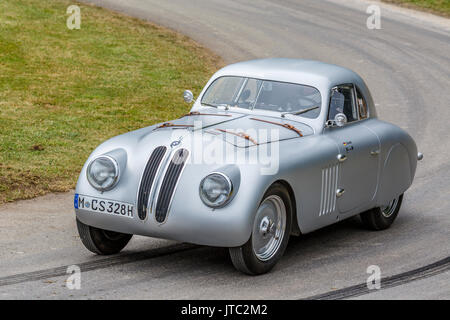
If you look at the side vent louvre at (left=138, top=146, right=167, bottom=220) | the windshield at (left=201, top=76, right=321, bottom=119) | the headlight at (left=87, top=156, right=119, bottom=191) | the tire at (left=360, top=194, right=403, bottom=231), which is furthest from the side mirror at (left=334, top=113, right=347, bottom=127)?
the headlight at (left=87, top=156, right=119, bottom=191)

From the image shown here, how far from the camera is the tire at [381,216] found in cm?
985

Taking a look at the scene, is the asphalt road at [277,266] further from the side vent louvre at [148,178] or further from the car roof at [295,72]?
the car roof at [295,72]

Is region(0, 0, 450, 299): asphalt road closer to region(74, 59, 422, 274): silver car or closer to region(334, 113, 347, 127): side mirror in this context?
region(74, 59, 422, 274): silver car

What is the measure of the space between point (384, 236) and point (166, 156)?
305 cm

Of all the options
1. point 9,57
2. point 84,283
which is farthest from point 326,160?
point 9,57

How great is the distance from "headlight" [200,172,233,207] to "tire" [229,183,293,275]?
16.2 inches

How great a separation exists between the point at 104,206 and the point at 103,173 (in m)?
0.32

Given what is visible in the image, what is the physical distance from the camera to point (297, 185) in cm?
823

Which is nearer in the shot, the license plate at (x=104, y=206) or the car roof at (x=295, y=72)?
the license plate at (x=104, y=206)

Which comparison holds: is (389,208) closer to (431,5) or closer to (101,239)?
(101,239)

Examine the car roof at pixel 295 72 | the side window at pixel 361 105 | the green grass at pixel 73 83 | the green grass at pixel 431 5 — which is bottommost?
the green grass at pixel 73 83

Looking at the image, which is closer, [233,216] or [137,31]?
[233,216]

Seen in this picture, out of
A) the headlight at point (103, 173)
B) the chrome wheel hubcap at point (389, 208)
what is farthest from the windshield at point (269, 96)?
the headlight at point (103, 173)

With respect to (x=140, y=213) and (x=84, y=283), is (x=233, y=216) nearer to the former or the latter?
(x=140, y=213)
